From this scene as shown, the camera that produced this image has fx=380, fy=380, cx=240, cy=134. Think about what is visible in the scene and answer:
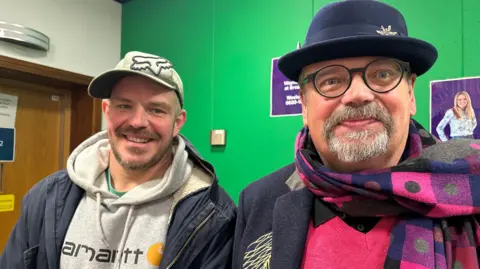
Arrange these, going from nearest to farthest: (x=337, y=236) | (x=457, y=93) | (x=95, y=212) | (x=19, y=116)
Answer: (x=337, y=236), (x=95, y=212), (x=457, y=93), (x=19, y=116)

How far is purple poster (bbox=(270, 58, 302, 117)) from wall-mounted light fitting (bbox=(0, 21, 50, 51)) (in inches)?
58.3

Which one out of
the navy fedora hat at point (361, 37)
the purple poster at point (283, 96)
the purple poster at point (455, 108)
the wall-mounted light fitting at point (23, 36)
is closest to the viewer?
the navy fedora hat at point (361, 37)

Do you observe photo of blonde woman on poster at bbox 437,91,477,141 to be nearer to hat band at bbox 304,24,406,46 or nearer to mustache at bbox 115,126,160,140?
hat band at bbox 304,24,406,46

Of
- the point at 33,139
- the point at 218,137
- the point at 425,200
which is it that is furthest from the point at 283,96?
the point at 33,139

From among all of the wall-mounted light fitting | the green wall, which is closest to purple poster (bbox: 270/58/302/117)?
the green wall

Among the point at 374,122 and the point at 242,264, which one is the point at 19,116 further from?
the point at 374,122

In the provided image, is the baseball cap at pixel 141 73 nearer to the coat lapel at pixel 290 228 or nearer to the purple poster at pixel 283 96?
the coat lapel at pixel 290 228

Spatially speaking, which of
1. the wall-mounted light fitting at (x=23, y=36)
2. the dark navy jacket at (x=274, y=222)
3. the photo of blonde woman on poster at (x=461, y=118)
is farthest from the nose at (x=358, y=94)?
the wall-mounted light fitting at (x=23, y=36)

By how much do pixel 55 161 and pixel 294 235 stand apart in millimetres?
2416

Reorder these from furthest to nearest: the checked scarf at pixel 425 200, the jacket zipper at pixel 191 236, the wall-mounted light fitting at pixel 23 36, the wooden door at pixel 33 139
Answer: the wooden door at pixel 33 139 → the wall-mounted light fitting at pixel 23 36 → the jacket zipper at pixel 191 236 → the checked scarf at pixel 425 200

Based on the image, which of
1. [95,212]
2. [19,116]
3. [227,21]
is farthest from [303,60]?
[19,116]

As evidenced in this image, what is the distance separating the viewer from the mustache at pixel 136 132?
1.29 meters

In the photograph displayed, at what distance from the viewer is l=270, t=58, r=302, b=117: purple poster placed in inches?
83.4

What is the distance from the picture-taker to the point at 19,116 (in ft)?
8.63
